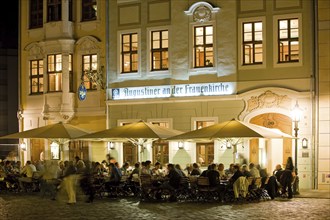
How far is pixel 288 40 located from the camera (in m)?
27.5

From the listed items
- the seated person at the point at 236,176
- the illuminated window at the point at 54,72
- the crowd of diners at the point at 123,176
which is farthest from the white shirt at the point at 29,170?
the seated person at the point at 236,176

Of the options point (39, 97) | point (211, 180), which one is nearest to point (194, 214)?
point (211, 180)

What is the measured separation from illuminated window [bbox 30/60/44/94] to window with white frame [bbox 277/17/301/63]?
12346 mm

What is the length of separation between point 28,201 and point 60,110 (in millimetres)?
9732

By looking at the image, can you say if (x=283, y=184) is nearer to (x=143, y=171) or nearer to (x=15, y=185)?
(x=143, y=171)

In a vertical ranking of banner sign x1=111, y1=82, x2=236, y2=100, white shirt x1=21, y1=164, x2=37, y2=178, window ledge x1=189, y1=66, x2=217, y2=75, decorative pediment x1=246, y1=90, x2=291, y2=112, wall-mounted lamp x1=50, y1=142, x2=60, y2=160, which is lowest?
white shirt x1=21, y1=164, x2=37, y2=178

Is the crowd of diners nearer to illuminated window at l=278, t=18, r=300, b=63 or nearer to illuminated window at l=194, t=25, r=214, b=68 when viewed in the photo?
illuminated window at l=278, t=18, r=300, b=63

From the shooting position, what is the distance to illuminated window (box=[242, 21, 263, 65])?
1104 inches

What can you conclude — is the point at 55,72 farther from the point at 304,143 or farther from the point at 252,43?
the point at 304,143

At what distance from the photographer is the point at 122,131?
2489 cm

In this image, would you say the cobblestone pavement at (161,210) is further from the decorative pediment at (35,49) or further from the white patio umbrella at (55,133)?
the decorative pediment at (35,49)

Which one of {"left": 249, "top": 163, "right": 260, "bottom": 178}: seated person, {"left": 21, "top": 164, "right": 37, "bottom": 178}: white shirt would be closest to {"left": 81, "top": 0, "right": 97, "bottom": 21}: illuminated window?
{"left": 21, "top": 164, "right": 37, "bottom": 178}: white shirt

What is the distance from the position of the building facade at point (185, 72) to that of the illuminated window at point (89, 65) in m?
0.05

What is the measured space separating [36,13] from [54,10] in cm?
157
